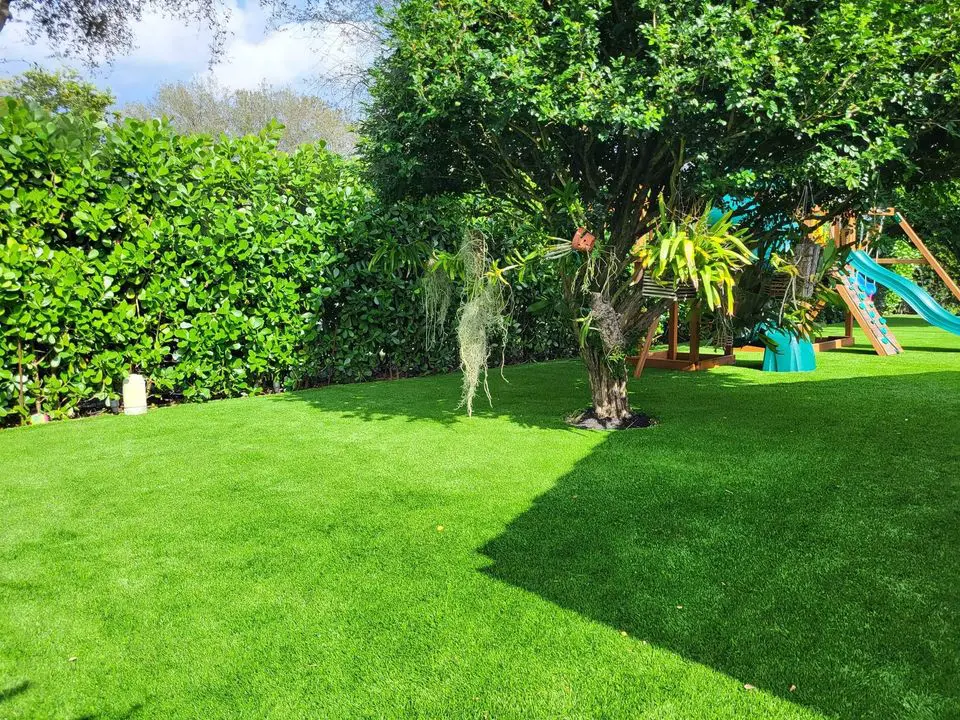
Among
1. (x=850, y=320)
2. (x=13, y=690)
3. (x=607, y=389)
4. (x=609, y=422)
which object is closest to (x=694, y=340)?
(x=607, y=389)

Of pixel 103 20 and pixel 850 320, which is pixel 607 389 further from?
pixel 103 20

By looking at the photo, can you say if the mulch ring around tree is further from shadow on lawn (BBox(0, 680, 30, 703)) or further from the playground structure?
shadow on lawn (BBox(0, 680, 30, 703))

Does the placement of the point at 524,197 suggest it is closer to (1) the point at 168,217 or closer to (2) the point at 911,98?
(2) the point at 911,98

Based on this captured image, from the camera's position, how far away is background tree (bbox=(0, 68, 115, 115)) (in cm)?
1966

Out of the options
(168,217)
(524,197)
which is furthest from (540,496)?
(168,217)

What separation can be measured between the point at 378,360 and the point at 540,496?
17.8 feet

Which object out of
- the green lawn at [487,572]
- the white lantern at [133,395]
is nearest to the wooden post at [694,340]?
the green lawn at [487,572]

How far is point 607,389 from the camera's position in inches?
237

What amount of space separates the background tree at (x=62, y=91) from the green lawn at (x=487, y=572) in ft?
60.9

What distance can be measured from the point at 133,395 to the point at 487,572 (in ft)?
17.8

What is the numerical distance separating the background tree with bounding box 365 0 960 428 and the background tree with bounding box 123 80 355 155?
95.8 ft

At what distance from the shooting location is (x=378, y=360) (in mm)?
9078

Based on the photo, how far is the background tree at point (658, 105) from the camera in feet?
14.0

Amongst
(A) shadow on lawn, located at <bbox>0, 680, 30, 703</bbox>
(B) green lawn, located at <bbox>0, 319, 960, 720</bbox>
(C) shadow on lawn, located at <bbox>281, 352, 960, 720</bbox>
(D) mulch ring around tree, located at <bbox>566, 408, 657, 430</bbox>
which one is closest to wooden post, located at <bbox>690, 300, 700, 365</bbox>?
(C) shadow on lawn, located at <bbox>281, 352, 960, 720</bbox>
